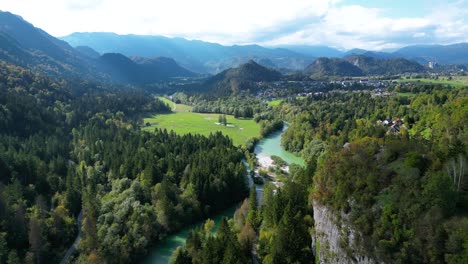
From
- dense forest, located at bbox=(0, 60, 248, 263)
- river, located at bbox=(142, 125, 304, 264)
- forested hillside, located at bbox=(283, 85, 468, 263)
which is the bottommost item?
river, located at bbox=(142, 125, 304, 264)

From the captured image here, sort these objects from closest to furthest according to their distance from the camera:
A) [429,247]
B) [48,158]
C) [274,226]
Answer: [429,247] < [274,226] < [48,158]

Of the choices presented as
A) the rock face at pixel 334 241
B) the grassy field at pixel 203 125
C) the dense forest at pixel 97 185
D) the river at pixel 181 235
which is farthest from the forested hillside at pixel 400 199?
the grassy field at pixel 203 125

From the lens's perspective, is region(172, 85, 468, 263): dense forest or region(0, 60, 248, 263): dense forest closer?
region(172, 85, 468, 263): dense forest

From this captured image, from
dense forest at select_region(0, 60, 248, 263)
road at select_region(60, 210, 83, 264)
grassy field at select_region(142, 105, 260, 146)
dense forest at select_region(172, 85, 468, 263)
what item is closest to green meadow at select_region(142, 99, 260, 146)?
grassy field at select_region(142, 105, 260, 146)

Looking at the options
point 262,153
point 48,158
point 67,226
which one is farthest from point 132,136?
point 67,226

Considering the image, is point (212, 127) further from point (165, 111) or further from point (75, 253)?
point (75, 253)

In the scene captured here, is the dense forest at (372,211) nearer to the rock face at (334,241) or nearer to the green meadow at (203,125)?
the rock face at (334,241)

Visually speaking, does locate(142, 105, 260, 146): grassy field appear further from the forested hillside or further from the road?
the forested hillside
